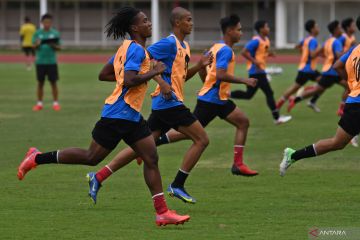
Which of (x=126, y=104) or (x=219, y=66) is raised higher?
(x=219, y=66)

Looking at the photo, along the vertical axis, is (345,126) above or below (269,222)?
above

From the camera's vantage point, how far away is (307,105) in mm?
26250

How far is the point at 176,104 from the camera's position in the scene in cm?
1189

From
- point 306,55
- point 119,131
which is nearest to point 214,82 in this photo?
point 119,131

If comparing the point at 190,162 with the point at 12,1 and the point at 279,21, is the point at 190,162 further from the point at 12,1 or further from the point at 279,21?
the point at 12,1

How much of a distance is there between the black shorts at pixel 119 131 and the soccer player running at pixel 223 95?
2.84m

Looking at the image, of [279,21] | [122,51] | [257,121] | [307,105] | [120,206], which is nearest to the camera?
[122,51]

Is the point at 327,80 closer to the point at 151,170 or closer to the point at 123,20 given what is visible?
the point at 123,20

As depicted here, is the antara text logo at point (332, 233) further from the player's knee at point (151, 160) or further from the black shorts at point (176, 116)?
the black shorts at point (176, 116)

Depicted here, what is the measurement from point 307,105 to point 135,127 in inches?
648

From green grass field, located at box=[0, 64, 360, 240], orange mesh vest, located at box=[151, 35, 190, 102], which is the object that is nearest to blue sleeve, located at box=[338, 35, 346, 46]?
green grass field, located at box=[0, 64, 360, 240]

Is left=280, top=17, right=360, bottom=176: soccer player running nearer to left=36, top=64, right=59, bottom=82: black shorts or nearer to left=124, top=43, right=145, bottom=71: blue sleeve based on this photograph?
left=124, top=43, right=145, bottom=71: blue sleeve

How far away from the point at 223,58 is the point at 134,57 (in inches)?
145

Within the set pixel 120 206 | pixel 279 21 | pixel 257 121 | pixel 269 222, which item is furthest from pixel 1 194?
pixel 279 21
